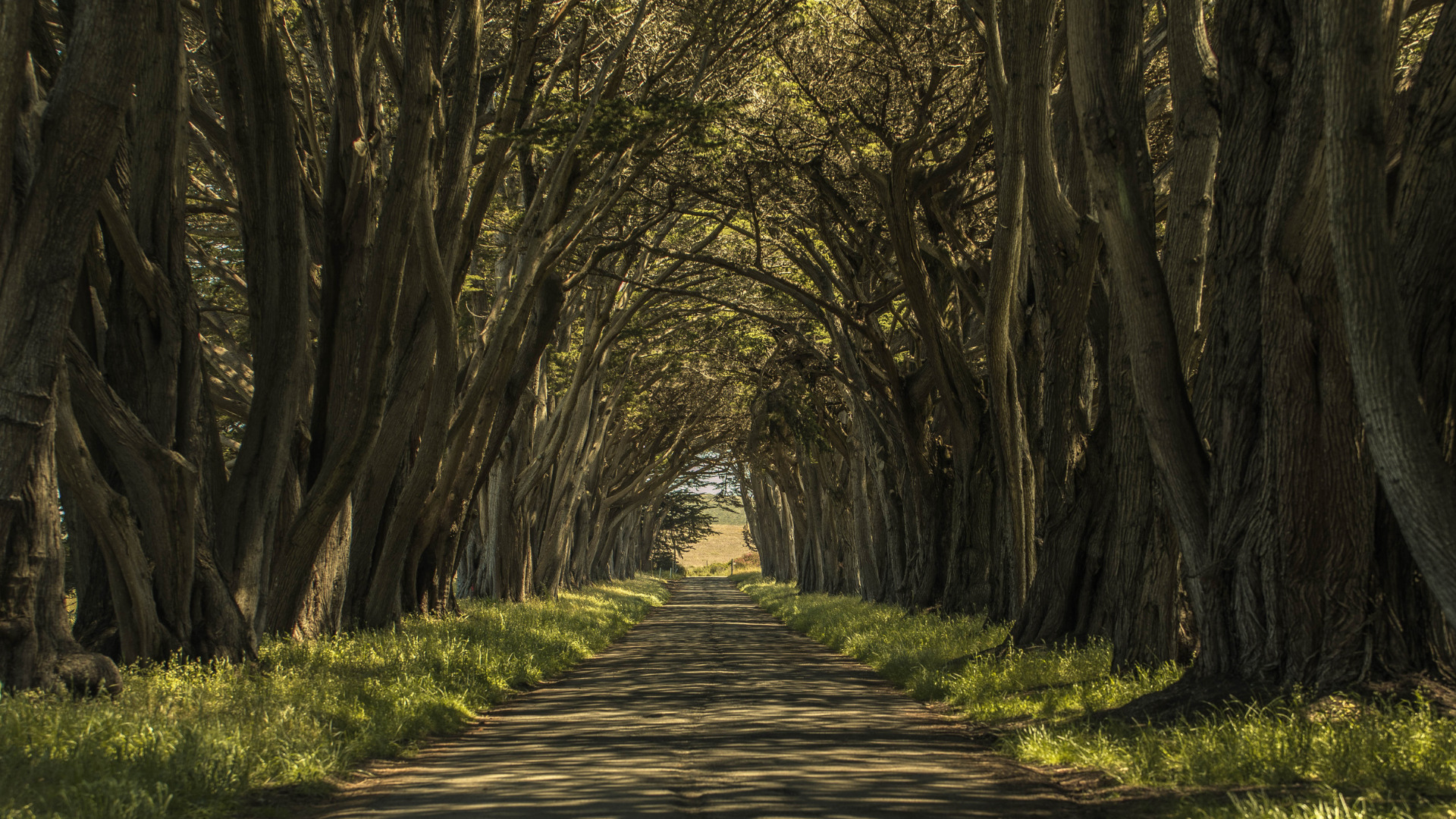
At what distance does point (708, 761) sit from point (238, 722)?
265 cm

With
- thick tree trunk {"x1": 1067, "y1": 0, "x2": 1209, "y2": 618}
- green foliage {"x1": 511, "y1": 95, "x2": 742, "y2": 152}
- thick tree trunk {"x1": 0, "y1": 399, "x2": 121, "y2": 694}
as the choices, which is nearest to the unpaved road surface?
thick tree trunk {"x1": 0, "y1": 399, "x2": 121, "y2": 694}

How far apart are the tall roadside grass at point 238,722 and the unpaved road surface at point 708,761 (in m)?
0.37

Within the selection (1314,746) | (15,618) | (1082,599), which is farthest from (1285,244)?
(15,618)

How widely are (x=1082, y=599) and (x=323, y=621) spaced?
25.7ft

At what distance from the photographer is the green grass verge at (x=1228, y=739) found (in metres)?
4.66

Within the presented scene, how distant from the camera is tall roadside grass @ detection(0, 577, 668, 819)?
15.6ft

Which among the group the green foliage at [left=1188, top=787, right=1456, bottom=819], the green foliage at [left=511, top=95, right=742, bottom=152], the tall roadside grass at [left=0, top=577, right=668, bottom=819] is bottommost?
the green foliage at [left=1188, top=787, right=1456, bottom=819]

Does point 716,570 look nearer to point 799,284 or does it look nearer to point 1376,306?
point 799,284

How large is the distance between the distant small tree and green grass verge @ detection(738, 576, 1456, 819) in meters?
59.4

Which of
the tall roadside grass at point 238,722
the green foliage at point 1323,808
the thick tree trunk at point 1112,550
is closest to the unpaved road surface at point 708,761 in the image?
the tall roadside grass at point 238,722

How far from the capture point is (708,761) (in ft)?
21.9

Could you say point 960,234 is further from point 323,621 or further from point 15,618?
point 15,618

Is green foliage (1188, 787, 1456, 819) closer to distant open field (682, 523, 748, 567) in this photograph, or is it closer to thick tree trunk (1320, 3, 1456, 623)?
thick tree trunk (1320, 3, 1456, 623)

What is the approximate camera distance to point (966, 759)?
6793mm
